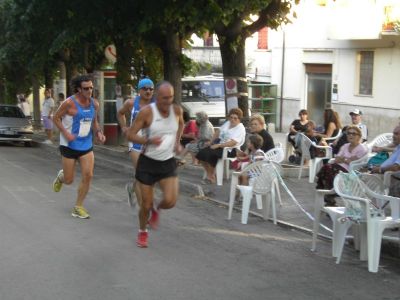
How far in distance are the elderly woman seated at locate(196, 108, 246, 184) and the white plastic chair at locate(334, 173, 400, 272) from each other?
4.85 meters

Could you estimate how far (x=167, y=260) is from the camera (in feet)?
22.2

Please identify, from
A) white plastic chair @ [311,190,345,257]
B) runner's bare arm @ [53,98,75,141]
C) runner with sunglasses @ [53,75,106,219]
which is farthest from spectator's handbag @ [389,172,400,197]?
runner's bare arm @ [53,98,75,141]

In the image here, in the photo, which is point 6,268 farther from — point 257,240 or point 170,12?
point 170,12

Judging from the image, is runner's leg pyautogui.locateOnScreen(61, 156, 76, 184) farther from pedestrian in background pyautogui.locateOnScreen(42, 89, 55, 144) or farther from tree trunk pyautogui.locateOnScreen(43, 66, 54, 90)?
tree trunk pyautogui.locateOnScreen(43, 66, 54, 90)

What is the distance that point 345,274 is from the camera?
654 cm

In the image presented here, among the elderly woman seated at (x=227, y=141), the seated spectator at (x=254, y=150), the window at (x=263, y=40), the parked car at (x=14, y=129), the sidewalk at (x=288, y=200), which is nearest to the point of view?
the sidewalk at (x=288, y=200)

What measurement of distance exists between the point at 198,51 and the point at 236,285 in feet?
105

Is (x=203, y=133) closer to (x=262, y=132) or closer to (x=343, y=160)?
(x=262, y=132)

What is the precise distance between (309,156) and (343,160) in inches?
148

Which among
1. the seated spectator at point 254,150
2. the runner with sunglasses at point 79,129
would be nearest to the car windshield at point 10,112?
the seated spectator at point 254,150

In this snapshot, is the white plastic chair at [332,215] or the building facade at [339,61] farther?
the building facade at [339,61]

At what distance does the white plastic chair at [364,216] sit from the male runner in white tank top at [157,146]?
1.75 meters

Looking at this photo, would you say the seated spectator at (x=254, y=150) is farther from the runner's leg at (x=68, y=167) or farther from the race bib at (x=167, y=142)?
the race bib at (x=167, y=142)

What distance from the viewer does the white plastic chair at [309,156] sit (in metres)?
12.6
